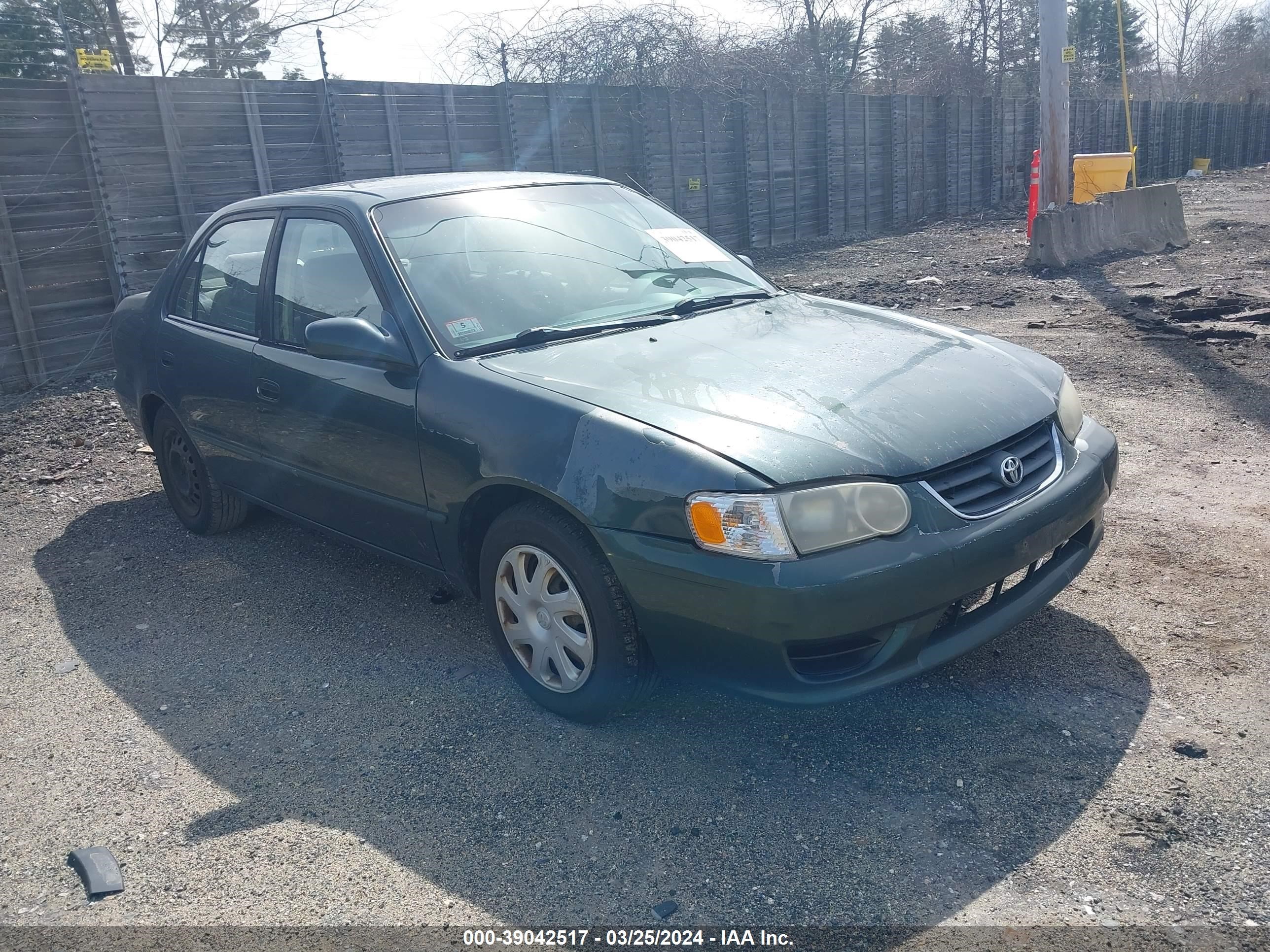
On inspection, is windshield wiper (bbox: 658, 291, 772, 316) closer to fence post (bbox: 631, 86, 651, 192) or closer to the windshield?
the windshield

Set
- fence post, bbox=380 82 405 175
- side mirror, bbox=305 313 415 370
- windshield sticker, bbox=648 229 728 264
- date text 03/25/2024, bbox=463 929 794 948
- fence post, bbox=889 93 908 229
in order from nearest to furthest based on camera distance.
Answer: date text 03/25/2024, bbox=463 929 794 948 → side mirror, bbox=305 313 415 370 → windshield sticker, bbox=648 229 728 264 → fence post, bbox=380 82 405 175 → fence post, bbox=889 93 908 229

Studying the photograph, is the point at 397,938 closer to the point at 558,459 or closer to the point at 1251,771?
the point at 558,459

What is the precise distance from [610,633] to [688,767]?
483 mm

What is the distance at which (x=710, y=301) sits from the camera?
13.4ft

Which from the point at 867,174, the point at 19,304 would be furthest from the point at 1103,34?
the point at 19,304

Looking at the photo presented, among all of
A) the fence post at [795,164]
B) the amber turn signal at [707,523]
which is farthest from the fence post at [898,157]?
the amber turn signal at [707,523]

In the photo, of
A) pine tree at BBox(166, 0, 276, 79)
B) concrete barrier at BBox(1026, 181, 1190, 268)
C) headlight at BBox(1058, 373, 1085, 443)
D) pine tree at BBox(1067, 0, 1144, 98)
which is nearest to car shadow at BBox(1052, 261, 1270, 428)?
concrete barrier at BBox(1026, 181, 1190, 268)

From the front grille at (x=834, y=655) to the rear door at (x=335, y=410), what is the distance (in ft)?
4.72

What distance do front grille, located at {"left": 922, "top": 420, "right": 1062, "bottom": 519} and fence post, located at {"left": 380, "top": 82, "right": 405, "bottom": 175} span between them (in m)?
10.0

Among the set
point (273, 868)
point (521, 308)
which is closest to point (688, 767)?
point (273, 868)

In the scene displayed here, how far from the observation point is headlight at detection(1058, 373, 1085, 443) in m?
3.40

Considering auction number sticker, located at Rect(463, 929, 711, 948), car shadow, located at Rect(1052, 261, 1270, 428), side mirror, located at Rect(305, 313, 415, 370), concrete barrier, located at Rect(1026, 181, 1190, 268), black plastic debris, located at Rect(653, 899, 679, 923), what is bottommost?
auction number sticker, located at Rect(463, 929, 711, 948)

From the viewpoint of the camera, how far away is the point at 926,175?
21906mm

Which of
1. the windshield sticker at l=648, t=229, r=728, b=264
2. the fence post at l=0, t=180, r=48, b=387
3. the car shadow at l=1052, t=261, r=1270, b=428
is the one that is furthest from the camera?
the fence post at l=0, t=180, r=48, b=387
